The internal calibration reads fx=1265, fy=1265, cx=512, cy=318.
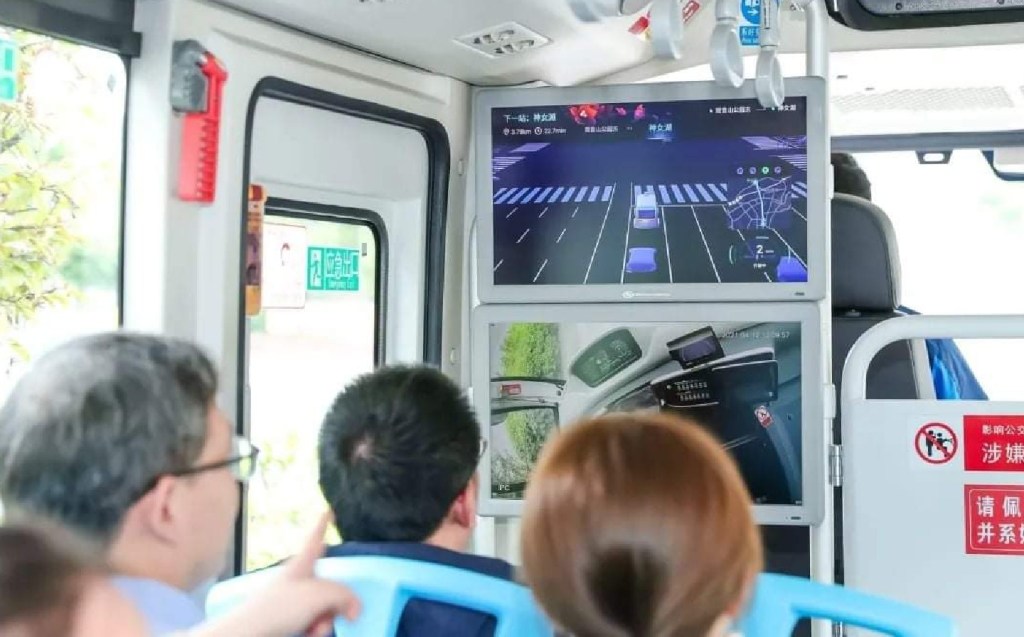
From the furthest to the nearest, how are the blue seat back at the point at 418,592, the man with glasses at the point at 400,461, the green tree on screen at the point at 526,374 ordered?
the green tree on screen at the point at 526,374 < the man with glasses at the point at 400,461 < the blue seat back at the point at 418,592

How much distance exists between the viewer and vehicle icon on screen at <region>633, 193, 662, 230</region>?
3.50 metres

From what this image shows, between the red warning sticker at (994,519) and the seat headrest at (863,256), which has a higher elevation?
the seat headrest at (863,256)

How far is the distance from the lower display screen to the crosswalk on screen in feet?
0.52

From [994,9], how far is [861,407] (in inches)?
44.3

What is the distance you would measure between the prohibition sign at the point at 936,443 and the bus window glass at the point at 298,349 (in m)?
1.41

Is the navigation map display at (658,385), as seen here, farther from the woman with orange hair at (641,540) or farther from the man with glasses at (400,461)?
the woman with orange hair at (641,540)

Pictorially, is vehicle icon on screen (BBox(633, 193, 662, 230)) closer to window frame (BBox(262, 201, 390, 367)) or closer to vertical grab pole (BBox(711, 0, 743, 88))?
vertical grab pole (BBox(711, 0, 743, 88))

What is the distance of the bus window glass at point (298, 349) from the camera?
3.26m

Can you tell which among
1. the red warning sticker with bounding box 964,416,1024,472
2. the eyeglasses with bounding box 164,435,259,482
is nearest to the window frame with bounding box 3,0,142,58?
the eyeglasses with bounding box 164,435,259,482

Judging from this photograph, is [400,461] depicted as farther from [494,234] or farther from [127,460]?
[494,234]

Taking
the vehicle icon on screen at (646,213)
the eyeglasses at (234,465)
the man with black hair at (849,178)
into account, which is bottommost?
the eyeglasses at (234,465)

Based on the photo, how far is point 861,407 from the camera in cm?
309

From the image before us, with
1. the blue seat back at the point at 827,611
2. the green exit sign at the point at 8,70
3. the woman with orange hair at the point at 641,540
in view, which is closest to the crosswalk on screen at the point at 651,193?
the green exit sign at the point at 8,70

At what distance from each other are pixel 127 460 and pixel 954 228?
13.8 feet
